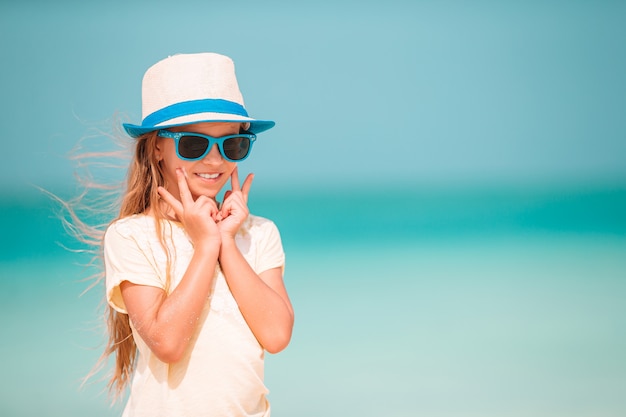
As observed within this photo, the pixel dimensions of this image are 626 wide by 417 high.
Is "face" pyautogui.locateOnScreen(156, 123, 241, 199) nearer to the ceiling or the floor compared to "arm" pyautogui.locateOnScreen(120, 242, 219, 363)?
nearer to the ceiling

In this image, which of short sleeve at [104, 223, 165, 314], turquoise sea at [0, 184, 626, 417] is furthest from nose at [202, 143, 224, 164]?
turquoise sea at [0, 184, 626, 417]

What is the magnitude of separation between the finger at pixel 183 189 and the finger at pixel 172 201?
0.01m

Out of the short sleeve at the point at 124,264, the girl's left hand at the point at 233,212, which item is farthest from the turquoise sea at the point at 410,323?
the girl's left hand at the point at 233,212

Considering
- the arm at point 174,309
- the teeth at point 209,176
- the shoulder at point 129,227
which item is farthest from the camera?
the teeth at point 209,176

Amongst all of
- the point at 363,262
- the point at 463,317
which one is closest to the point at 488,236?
the point at 363,262

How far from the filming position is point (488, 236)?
820 centimetres

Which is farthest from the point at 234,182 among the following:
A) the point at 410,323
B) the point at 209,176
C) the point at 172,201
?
the point at 410,323

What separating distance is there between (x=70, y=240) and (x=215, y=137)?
20.6ft

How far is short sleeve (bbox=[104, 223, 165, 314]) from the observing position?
1.77m

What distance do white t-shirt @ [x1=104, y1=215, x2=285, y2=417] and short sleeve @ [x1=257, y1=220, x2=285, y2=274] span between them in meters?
0.11

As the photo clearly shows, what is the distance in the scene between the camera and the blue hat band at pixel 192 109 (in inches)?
73.2

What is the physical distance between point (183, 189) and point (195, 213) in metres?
0.09

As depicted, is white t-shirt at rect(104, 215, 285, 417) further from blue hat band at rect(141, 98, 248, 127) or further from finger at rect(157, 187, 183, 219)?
blue hat band at rect(141, 98, 248, 127)

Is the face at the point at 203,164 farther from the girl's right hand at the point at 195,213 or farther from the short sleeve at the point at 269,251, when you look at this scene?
the short sleeve at the point at 269,251
